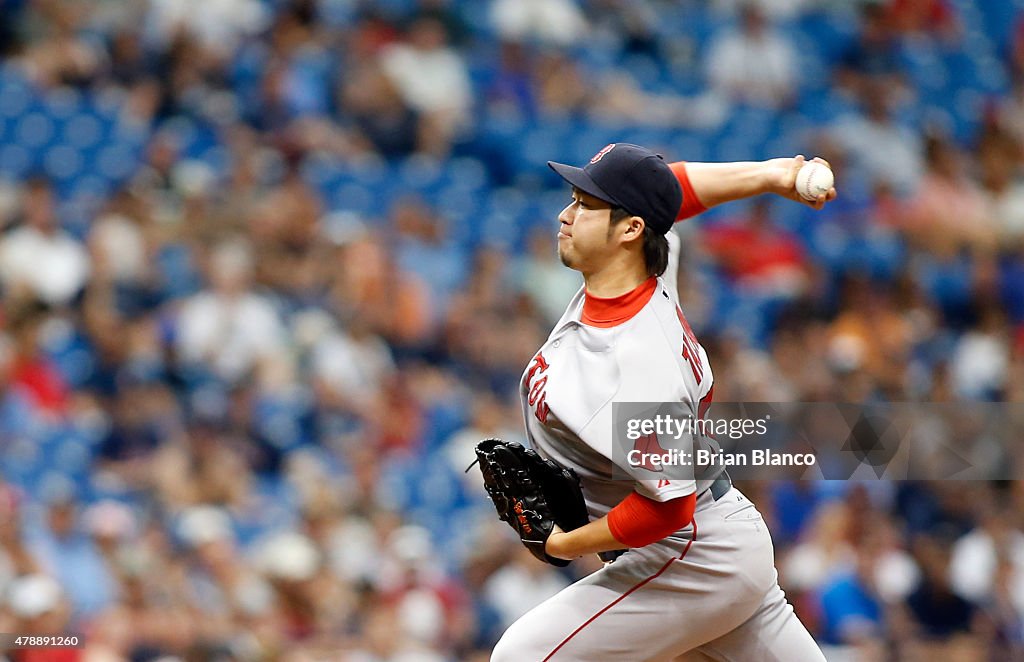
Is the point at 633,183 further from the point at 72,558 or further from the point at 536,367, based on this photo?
the point at 72,558

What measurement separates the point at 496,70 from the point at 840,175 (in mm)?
2683

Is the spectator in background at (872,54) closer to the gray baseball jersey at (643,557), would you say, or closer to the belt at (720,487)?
the belt at (720,487)

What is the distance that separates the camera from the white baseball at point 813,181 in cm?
372

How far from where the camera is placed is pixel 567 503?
12.2 ft

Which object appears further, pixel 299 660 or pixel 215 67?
pixel 215 67


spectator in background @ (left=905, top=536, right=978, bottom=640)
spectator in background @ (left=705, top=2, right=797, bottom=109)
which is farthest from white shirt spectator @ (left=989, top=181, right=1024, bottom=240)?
spectator in background @ (left=905, top=536, right=978, bottom=640)

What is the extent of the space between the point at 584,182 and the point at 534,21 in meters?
8.00

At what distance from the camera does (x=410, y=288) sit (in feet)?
29.6

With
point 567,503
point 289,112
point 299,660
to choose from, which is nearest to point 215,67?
point 289,112

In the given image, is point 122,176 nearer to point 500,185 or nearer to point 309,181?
point 309,181

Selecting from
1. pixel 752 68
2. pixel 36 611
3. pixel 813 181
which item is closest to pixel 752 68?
pixel 752 68

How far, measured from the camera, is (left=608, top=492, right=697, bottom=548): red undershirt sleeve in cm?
346

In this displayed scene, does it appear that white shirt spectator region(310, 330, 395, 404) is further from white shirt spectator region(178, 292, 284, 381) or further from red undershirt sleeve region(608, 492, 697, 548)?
red undershirt sleeve region(608, 492, 697, 548)

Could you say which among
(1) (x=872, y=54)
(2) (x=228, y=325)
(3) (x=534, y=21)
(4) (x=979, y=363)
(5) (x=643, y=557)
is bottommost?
(5) (x=643, y=557)
